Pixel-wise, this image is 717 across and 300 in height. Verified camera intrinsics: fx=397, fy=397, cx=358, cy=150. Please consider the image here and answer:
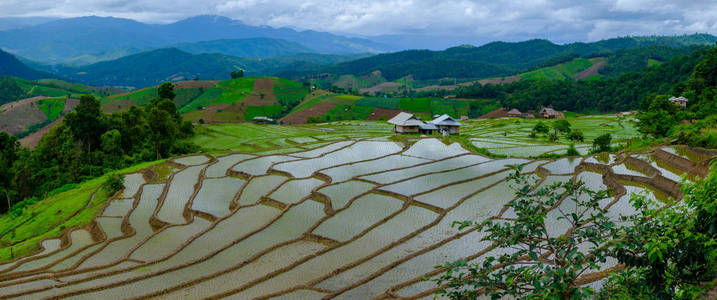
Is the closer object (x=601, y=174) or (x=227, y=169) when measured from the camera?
(x=601, y=174)

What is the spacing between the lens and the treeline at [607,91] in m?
76.0

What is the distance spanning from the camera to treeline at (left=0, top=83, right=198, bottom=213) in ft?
116

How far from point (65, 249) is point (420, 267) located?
14.6 m

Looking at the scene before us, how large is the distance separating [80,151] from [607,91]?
98.3 m

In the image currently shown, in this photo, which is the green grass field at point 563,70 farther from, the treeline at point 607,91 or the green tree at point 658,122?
the green tree at point 658,122

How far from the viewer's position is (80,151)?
1442 inches

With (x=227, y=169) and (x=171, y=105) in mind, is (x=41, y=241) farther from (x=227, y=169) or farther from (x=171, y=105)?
(x=171, y=105)

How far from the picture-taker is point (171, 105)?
159ft

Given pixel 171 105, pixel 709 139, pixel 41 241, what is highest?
pixel 171 105

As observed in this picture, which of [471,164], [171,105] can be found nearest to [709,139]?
[471,164]

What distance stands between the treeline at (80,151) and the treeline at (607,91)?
79124 millimetres

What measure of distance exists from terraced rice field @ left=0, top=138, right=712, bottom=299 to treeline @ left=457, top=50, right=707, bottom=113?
66.7m

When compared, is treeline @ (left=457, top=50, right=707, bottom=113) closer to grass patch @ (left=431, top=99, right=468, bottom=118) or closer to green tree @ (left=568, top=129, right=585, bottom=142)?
grass patch @ (left=431, top=99, right=468, bottom=118)

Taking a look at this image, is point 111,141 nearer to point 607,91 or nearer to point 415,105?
point 415,105
